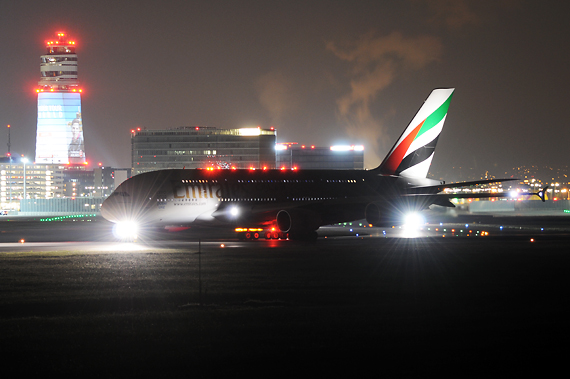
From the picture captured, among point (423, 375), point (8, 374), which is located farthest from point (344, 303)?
point (8, 374)

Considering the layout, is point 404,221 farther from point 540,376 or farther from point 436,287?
point 540,376

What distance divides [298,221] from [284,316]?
24.0 meters

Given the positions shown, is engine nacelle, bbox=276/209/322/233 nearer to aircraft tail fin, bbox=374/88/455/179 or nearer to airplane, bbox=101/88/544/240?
airplane, bbox=101/88/544/240

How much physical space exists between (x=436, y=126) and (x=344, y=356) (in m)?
40.0

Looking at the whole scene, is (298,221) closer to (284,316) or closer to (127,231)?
(127,231)

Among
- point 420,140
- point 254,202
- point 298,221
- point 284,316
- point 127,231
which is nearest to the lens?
point 284,316

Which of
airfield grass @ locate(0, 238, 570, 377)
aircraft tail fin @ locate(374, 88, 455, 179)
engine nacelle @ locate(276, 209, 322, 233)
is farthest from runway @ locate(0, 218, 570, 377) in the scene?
aircraft tail fin @ locate(374, 88, 455, 179)

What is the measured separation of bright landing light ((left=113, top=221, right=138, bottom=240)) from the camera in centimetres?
4016

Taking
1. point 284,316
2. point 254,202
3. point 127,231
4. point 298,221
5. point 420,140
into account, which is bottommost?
point 284,316

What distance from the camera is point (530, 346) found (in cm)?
1231

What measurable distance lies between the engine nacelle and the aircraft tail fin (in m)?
12.2

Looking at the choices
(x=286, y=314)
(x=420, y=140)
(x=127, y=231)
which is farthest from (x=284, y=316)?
(x=420, y=140)

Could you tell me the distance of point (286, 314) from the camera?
15.2 meters

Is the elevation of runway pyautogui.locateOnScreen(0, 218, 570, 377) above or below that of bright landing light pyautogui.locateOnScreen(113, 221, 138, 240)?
below
